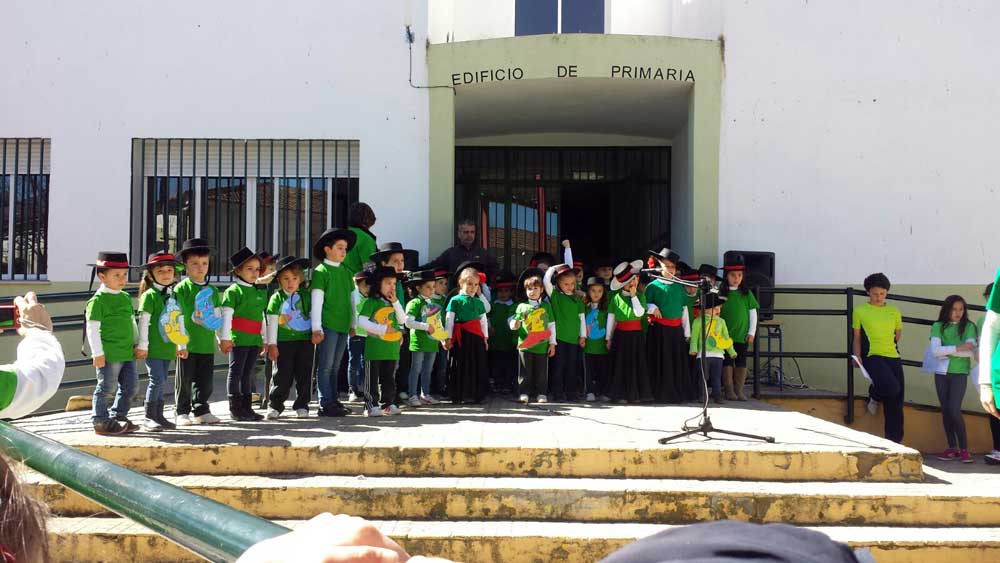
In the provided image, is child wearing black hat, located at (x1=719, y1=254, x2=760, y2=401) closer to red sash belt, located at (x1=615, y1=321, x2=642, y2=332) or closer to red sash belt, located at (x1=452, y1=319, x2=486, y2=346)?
red sash belt, located at (x1=615, y1=321, x2=642, y2=332)

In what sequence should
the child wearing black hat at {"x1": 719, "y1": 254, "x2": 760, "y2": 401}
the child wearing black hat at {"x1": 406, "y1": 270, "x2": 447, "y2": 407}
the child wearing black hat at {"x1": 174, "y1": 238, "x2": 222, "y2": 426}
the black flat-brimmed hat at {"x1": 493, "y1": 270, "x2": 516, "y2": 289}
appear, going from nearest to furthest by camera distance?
the child wearing black hat at {"x1": 174, "y1": 238, "x2": 222, "y2": 426} → the child wearing black hat at {"x1": 406, "y1": 270, "x2": 447, "y2": 407} → the child wearing black hat at {"x1": 719, "y1": 254, "x2": 760, "y2": 401} → the black flat-brimmed hat at {"x1": 493, "y1": 270, "x2": 516, "y2": 289}

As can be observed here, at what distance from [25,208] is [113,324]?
5435 millimetres

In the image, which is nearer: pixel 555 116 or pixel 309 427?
pixel 309 427

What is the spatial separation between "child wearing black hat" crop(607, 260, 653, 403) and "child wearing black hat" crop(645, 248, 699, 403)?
0.13 metres

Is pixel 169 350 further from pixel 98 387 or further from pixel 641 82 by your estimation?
pixel 641 82

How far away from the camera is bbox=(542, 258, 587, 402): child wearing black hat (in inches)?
342

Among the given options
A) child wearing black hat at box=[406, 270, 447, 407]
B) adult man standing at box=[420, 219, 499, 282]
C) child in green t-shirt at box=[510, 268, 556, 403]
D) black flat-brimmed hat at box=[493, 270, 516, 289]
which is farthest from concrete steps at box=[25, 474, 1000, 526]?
adult man standing at box=[420, 219, 499, 282]

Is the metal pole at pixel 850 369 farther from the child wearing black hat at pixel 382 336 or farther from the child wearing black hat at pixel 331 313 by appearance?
the child wearing black hat at pixel 331 313

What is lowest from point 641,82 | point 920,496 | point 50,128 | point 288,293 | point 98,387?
point 920,496

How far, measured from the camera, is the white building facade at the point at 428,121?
10.1 m

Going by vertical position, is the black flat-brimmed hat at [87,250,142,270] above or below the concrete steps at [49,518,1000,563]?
above

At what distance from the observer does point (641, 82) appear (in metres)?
10.2

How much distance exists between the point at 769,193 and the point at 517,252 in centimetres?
431

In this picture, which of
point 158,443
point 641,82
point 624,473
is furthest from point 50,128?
point 624,473
